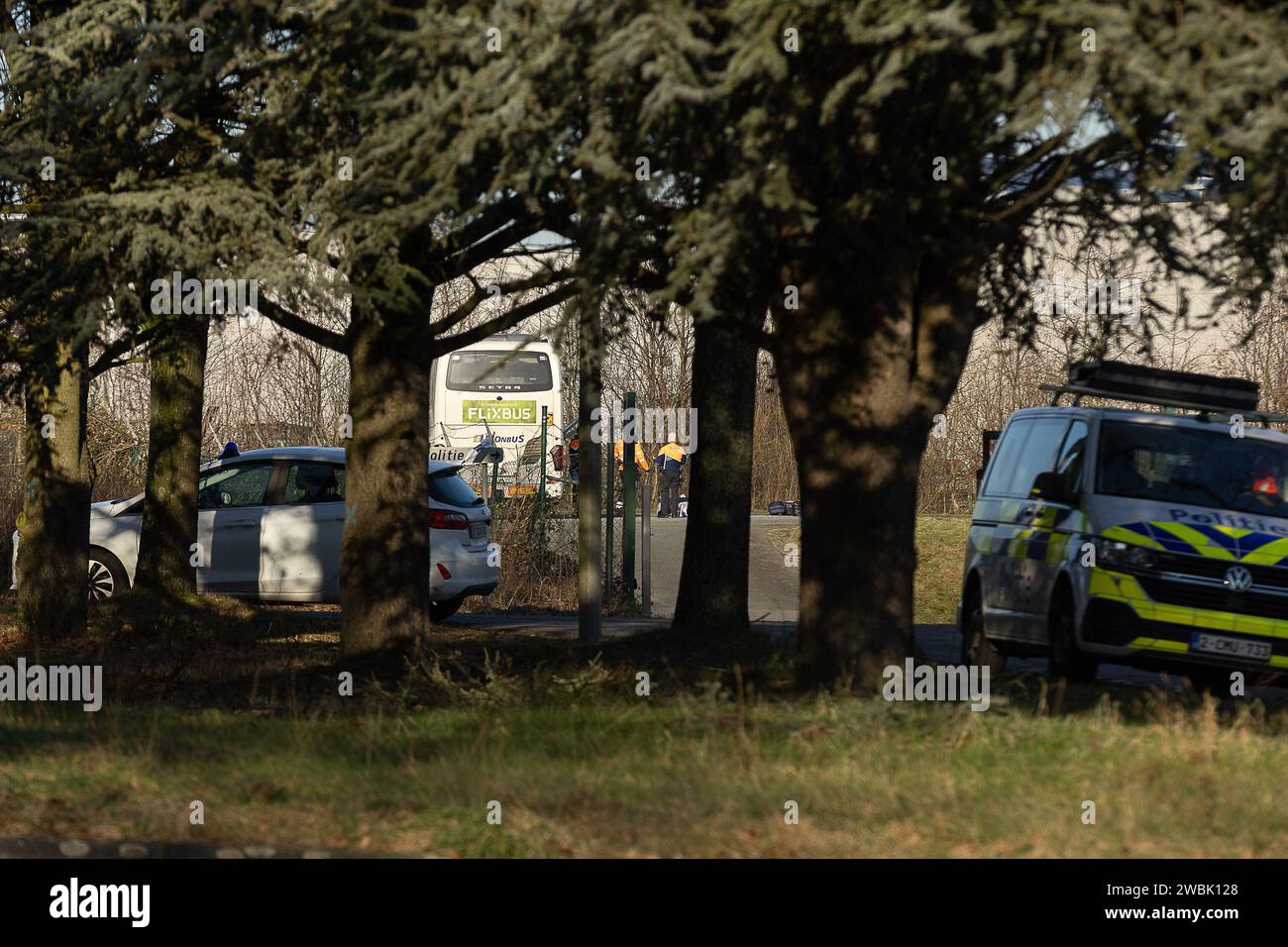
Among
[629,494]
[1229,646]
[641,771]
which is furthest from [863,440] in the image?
[629,494]

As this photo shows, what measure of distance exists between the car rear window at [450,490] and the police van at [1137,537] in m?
6.29

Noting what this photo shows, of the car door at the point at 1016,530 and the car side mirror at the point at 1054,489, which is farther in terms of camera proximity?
the car door at the point at 1016,530

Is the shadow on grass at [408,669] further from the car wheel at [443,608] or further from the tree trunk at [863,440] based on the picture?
the car wheel at [443,608]

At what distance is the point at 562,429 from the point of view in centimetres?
3372

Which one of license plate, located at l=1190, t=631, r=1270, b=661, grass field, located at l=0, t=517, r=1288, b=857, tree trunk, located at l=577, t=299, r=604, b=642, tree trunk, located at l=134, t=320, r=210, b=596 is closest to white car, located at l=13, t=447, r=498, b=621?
tree trunk, located at l=134, t=320, r=210, b=596

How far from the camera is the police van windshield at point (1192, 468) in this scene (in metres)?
12.6

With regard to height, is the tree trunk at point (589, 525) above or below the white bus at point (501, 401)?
below

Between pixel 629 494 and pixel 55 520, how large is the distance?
6575mm

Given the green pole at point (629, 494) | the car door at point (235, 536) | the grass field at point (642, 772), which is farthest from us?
the car door at point (235, 536)

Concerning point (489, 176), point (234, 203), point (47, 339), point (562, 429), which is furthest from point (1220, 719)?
point (562, 429)

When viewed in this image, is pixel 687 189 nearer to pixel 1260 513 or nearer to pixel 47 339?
pixel 47 339

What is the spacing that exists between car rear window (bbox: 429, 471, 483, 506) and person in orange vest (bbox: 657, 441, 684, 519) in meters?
16.0

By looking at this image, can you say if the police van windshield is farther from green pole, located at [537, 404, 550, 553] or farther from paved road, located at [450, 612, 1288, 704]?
green pole, located at [537, 404, 550, 553]

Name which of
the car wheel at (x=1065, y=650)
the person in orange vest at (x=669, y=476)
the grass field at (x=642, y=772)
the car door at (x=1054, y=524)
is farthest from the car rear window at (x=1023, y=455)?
the person in orange vest at (x=669, y=476)
